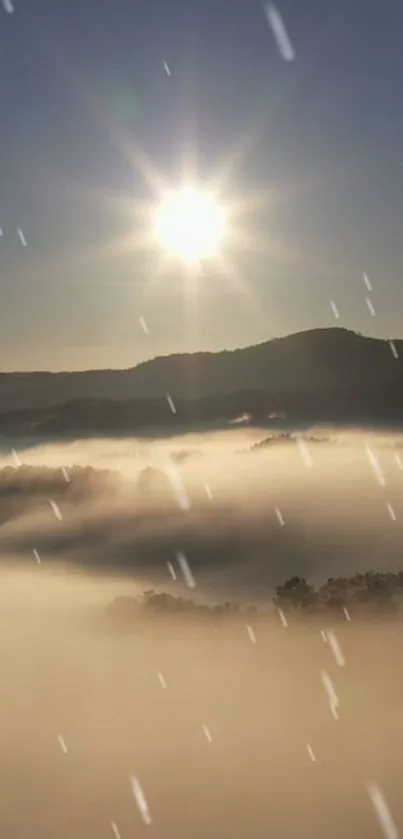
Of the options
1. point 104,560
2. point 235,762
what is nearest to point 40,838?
point 235,762

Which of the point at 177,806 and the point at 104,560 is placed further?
the point at 104,560

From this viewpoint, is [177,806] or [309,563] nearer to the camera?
[177,806]

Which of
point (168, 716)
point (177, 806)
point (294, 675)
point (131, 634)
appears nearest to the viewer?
point (177, 806)

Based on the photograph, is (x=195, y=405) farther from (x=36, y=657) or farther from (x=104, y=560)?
(x=36, y=657)

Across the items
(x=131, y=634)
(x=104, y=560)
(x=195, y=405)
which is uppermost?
(x=195, y=405)

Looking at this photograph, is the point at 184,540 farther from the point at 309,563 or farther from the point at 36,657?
the point at 36,657

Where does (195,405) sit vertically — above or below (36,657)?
above

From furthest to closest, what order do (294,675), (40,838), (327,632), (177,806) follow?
(327,632)
(294,675)
(177,806)
(40,838)

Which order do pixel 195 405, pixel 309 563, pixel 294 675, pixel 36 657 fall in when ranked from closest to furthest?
pixel 294 675, pixel 36 657, pixel 309 563, pixel 195 405

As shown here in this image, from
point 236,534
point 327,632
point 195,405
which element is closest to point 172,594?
point 327,632
